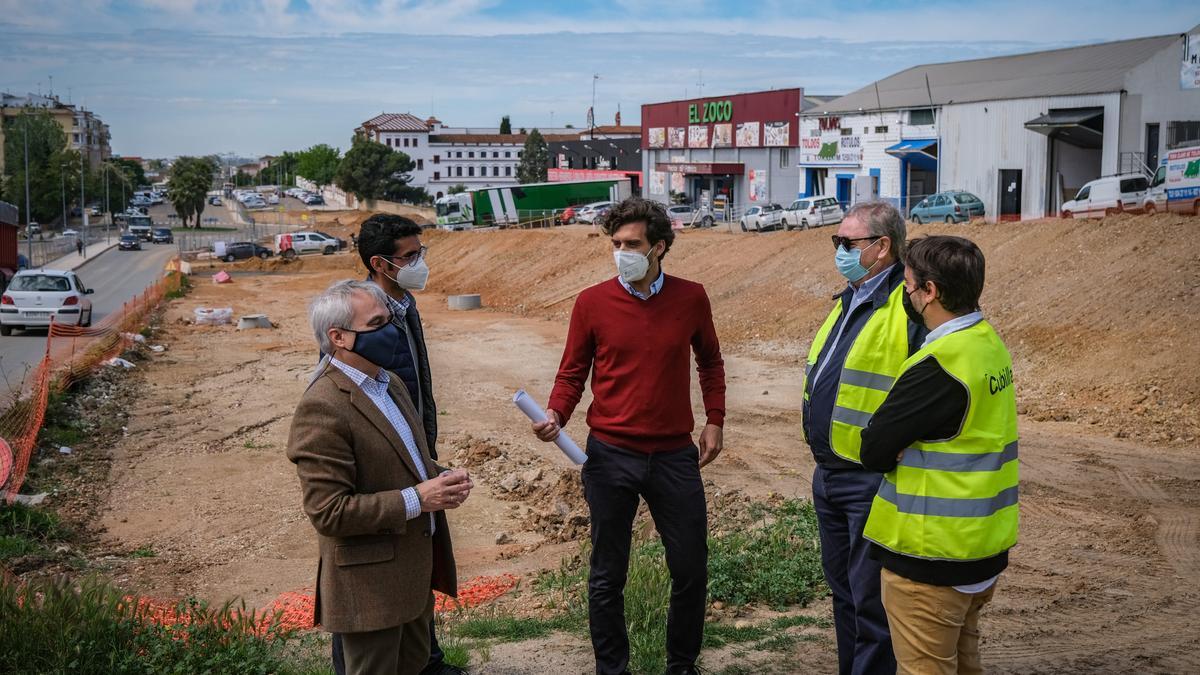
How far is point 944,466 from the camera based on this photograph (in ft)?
11.8

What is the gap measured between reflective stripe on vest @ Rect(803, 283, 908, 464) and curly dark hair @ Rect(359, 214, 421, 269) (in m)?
2.24

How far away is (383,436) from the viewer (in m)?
3.77

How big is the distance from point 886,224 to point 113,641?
3997mm

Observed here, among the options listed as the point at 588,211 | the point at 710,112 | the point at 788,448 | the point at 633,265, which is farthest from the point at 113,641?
the point at 710,112

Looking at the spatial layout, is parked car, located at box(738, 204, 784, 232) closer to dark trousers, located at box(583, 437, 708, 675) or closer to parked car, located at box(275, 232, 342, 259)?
parked car, located at box(275, 232, 342, 259)

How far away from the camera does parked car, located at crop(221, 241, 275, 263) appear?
60156 millimetres

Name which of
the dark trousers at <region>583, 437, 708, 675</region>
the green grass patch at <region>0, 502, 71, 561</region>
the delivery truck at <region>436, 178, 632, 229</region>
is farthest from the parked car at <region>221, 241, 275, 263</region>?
the dark trousers at <region>583, 437, 708, 675</region>

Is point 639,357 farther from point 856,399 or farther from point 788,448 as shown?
point 788,448

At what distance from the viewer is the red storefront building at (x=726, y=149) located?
5644 cm

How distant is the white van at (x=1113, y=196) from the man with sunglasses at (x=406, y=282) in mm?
26618

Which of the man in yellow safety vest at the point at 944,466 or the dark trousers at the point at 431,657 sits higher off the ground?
the man in yellow safety vest at the point at 944,466

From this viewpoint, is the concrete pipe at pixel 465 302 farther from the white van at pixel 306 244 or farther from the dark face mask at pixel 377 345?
the dark face mask at pixel 377 345

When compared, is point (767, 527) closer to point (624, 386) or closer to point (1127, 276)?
point (624, 386)

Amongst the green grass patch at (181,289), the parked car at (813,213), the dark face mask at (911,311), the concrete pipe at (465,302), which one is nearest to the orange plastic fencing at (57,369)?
the green grass patch at (181,289)
